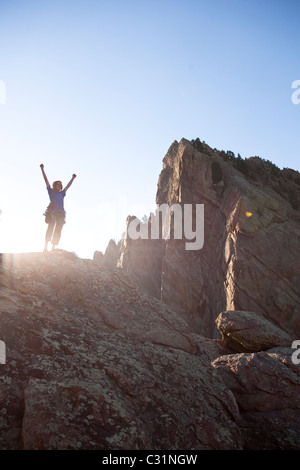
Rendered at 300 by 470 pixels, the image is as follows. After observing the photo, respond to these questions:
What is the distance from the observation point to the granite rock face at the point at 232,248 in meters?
34.3

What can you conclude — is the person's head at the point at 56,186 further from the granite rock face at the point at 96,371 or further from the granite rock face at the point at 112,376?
the granite rock face at the point at 96,371

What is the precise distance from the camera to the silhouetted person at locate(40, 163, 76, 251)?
1304cm

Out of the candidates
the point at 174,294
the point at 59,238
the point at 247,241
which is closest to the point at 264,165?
the point at 247,241

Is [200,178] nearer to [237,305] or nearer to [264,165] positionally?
[264,165]

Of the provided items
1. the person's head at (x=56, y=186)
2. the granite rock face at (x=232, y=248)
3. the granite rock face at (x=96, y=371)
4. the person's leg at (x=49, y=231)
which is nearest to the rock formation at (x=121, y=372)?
the granite rock face at (x=96, y=371)

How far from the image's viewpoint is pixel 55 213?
43.0 ft

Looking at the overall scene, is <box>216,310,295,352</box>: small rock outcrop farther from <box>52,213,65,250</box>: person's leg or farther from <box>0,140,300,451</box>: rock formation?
<box>52,213,65,250</box>: person's leg

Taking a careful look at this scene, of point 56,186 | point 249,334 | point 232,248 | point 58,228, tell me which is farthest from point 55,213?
point 232,248

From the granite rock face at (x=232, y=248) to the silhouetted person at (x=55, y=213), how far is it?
2650cm

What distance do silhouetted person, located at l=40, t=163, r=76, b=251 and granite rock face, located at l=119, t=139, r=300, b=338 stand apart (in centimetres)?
2650

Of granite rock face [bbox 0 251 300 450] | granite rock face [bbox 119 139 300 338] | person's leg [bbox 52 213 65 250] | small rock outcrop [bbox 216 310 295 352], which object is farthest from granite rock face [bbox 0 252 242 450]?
granite rock face [bbox 119 139 300 338]

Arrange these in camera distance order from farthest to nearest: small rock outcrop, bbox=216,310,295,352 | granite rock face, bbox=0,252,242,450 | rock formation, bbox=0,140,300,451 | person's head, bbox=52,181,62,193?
small rock outcrop, bbox=216,310,295,352
person's head, bbox=52,181,62,193
rock formation, bbox=0,140,300,451
granite rock face, bbox=0,252,242,450

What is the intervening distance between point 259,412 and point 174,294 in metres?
34.5

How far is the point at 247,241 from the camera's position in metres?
36.5
